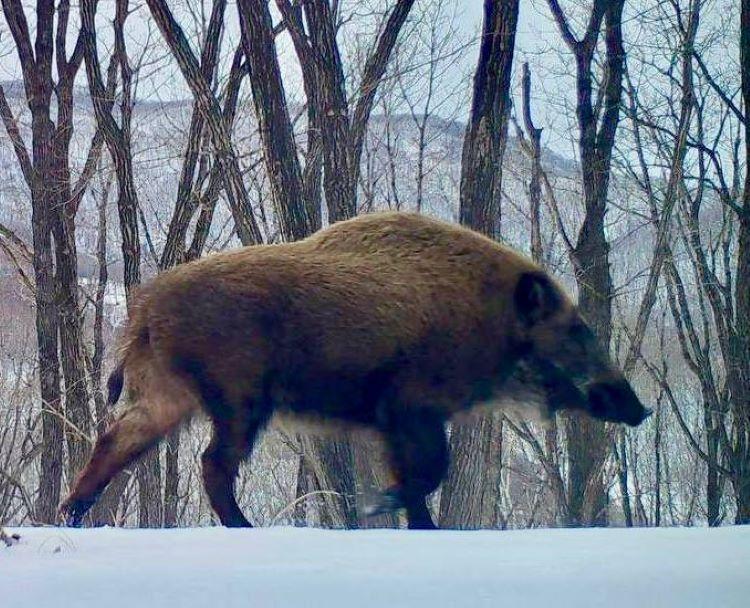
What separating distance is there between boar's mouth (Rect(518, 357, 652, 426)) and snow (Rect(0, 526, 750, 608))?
2200 mm

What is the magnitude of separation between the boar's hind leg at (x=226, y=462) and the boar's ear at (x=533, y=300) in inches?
58.7

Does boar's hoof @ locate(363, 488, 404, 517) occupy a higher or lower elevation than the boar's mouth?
lower

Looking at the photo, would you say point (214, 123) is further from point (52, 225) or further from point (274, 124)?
point (52, 225)

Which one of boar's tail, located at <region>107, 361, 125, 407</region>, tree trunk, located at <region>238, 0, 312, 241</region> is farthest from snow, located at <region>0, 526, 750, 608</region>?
tree trunk, located at <region>238, 0, 312, 241</region>

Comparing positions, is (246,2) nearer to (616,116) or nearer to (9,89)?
(616,116)

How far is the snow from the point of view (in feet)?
6.84

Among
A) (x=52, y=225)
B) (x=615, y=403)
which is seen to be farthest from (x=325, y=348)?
(x=52, y=225)

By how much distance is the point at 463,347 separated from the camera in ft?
16.3

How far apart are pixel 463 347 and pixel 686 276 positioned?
12808mm

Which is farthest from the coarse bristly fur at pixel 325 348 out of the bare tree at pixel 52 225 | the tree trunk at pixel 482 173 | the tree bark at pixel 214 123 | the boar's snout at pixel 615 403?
the bare tree at pixel 52 225

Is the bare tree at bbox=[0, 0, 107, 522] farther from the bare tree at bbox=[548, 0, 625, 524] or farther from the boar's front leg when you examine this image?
the boar's front leg

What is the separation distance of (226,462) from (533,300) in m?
1.76

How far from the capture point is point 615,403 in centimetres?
560

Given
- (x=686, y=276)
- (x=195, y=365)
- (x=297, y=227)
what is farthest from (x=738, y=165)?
(x=195, y=365)
